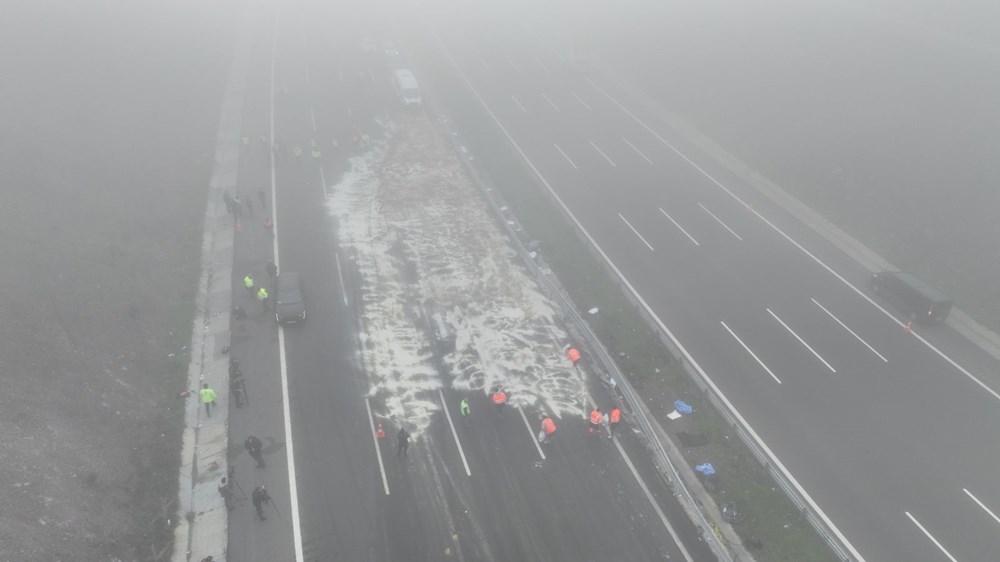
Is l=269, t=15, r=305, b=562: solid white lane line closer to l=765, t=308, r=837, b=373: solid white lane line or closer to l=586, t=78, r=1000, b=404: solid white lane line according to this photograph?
l=586, t=78, r=1000, b=404: solid white lane line

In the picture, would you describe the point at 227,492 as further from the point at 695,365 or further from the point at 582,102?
the point at 582,102

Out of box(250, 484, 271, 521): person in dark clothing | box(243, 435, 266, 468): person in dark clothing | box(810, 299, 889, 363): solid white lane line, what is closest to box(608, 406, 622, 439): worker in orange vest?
box(250, 484, 271, 521): person in dark clothing

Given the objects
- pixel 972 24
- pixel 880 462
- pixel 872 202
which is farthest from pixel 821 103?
pixel 880 462

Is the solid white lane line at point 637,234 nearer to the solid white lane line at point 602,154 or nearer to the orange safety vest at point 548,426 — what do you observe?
the solid white lane line at point 602,154

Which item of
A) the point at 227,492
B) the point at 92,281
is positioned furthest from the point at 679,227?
the point at 92,281

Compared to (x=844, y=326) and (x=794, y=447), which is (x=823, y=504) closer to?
(x=794, y=447)

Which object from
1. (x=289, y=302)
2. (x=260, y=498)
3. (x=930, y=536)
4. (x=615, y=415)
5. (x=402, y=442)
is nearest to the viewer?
(x=260, y=498)

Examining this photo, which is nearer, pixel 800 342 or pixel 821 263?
pixel 800 342
